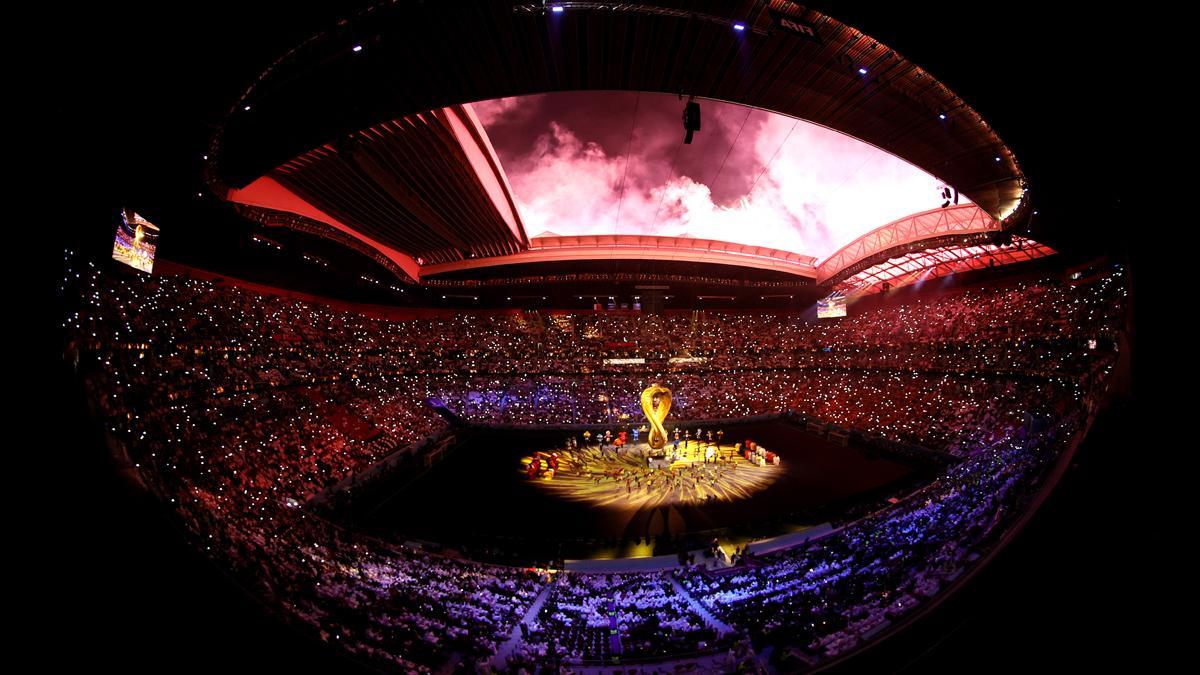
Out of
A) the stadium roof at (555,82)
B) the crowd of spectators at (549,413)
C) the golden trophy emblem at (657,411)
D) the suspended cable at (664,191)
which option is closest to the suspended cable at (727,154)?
the suspended cable at (664,191)

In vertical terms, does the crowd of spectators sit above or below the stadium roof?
below

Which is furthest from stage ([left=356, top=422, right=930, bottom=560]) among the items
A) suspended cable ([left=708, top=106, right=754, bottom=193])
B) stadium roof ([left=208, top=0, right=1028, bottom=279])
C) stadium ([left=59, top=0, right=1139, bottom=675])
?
suspended cable ([left=708, top=106, right=754, bottom=193])

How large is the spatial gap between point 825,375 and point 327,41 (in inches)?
1274

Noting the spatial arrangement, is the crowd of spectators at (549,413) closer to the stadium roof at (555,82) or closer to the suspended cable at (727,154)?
the stadium roof at (555,82)

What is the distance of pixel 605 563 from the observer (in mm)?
10633

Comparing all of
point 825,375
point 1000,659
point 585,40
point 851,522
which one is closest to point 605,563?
point 851,522

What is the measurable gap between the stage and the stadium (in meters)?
0.18

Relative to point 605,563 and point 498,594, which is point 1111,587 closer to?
point 498,594

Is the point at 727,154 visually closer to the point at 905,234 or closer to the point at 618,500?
the point at 905,234

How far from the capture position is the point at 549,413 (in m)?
28.0

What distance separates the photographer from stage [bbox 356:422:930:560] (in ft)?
37.4

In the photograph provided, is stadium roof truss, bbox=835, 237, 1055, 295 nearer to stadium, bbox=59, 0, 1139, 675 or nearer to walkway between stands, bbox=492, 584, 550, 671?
stadium, bbox=59, 0, 1139, 675

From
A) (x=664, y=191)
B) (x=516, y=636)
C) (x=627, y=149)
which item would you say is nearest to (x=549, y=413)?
(x=664, y=191)

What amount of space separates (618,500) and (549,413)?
45.9 feet
